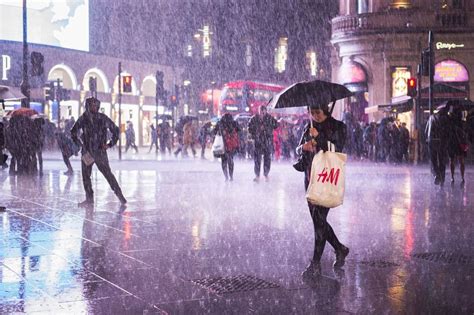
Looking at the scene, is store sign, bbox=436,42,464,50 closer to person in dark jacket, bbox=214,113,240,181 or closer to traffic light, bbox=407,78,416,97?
traffic light, bbox=407,78,416,97

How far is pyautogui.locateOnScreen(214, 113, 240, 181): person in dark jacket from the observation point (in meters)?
19.0

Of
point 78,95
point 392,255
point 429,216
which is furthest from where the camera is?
point 78,95

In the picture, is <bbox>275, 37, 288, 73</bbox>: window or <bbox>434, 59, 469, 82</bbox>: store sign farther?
<bbox>275, 37, 288, 73</bbox>: window

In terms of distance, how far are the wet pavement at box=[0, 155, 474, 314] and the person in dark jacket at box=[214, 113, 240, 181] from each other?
13.2ft

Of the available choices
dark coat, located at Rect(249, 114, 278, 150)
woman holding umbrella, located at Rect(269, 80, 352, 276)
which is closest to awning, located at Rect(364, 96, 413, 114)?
dark coat, located at Rect(249, 114, 278, 150)

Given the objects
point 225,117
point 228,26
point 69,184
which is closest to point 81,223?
point 69,184

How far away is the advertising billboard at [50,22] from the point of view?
4909cm

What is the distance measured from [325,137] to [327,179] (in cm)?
42

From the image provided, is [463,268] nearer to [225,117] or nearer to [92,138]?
[92,138]

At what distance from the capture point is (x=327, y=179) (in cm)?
692

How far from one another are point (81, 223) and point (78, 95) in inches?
1734

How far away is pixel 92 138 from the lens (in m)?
12.5

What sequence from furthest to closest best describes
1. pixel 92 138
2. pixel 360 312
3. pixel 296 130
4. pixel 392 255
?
1. pixel 296 130
2. pixel 92 138
3. pixel 392 255
4. pixel 360 312

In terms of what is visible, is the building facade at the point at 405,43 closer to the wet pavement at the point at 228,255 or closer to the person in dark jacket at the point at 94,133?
the wet pavement at the point at 228,255
